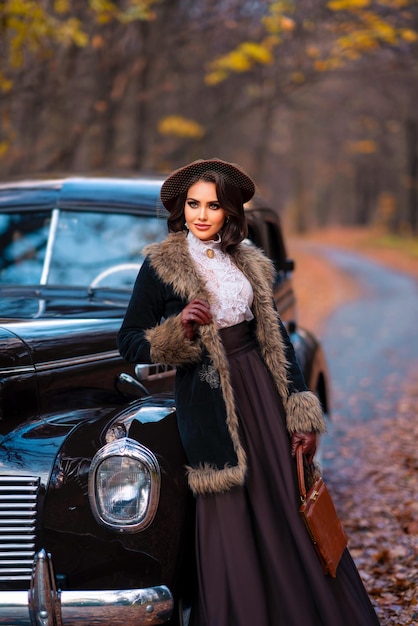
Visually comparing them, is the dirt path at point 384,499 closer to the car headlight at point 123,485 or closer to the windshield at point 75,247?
the car headlight at point 123,485

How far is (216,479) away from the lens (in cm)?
296

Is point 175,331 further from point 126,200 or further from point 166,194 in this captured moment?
point 126,200

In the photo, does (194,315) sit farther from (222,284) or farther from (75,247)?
(75,247)

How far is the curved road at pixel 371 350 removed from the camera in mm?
9039

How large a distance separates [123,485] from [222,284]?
81 cm

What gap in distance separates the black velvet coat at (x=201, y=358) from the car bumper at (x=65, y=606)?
432 millimetres

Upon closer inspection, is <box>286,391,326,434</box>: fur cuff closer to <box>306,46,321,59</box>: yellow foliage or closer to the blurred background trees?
the blurred background trees

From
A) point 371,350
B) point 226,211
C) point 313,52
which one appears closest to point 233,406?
point 226,211

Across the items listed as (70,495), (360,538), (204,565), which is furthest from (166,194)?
(360,538)

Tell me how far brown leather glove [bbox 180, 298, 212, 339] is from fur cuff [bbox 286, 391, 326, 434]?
46 cm

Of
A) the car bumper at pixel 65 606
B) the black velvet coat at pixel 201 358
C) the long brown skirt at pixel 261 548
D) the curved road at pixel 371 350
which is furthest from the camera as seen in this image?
the curved road at pixel 371 350

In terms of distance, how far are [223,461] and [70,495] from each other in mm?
540

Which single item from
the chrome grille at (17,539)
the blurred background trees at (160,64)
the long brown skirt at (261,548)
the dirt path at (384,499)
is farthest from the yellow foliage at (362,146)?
the chrome grille at (17,539)

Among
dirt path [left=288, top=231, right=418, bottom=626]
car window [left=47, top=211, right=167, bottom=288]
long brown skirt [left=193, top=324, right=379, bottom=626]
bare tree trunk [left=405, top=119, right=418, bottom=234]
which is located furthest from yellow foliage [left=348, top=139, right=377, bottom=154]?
long brown skirt [left=193, top=324, right=379, bottom=626]
